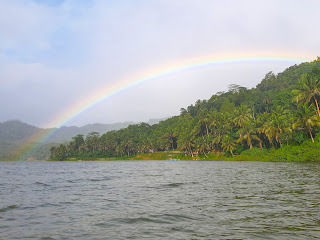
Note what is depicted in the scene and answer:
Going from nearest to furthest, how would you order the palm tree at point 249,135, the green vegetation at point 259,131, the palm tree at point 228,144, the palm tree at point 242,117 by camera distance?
the green vegetation at point 259,131 → the palm tree at point 249,135 → the palm tree at point 228,144 → the palm tree at point 242,117

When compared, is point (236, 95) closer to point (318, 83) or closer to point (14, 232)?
point (318, 83)

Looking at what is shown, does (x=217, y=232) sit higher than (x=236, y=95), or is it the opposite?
(x=236, y=95)

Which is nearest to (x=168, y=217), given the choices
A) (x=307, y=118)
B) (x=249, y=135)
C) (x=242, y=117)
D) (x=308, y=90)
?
(x=307, y=118)

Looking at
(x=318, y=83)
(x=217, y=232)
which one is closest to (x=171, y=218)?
(x=217, y=232)

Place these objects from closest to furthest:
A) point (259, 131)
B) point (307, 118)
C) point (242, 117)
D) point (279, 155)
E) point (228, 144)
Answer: point (307, 118)
point (279, 155)
point (259, 131)
point (228, 144)
point (242, 117)

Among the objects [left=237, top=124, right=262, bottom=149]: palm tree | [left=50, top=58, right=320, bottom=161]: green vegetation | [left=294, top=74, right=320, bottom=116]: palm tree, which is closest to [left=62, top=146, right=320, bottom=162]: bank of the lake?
[left=50, top=58, right=320, bottom=161]: green vegetation

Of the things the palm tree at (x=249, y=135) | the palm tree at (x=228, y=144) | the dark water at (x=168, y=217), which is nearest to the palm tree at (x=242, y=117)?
the palm tree at (x=249, y=135)

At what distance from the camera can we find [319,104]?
8925 cm

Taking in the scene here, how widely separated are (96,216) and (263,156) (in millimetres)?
91300

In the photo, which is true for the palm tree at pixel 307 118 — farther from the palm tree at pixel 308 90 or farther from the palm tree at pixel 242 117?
the palm tree at pixel 242 117

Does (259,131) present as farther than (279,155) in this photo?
Yes

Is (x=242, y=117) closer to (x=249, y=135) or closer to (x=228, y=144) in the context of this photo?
(x=249, y=135)

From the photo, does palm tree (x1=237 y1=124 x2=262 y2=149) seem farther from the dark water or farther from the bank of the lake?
the dark water

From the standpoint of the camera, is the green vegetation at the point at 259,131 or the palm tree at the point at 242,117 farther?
the palm tree at the point at 242,117
